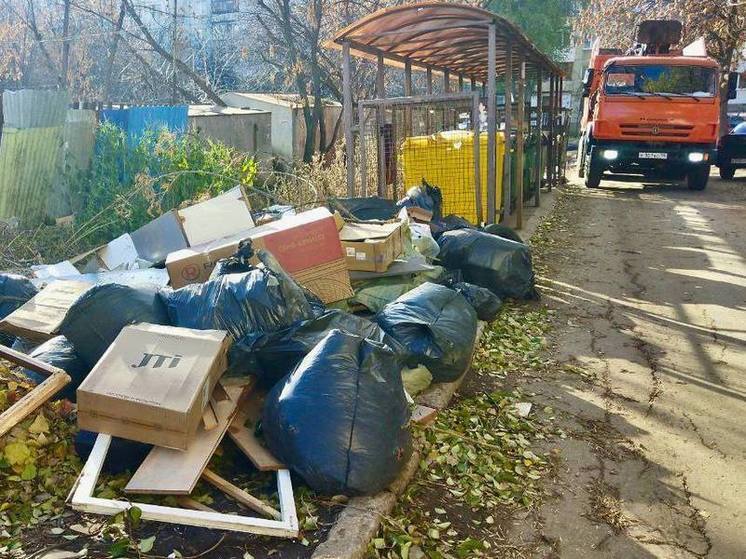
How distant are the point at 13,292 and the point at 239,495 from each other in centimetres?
255

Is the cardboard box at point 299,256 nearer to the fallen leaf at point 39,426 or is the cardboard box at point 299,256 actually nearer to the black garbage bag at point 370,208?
the fallen leaf at point 39,426

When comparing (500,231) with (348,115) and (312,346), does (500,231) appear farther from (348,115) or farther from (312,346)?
(312,346)

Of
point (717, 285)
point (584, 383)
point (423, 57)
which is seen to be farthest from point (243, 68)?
point (584, 383)

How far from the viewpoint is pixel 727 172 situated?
16672mm

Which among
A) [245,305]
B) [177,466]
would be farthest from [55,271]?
[177,466]

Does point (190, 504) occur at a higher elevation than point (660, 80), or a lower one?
lower

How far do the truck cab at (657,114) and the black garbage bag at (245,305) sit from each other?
11.4 meters

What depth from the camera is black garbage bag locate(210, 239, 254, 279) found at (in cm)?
393

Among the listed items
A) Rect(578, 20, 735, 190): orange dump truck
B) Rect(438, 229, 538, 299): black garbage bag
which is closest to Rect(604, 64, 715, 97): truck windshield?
Rect(578, 20, 735, 190): orange dump truck

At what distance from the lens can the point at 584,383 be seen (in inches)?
176

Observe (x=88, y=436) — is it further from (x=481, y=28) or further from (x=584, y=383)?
(x=481, y=28)

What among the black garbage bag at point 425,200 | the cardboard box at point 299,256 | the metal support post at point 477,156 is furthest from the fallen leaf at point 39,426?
the metal support post at point 477,156

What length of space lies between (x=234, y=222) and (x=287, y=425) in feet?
8.69

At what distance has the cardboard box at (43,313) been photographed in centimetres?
382
